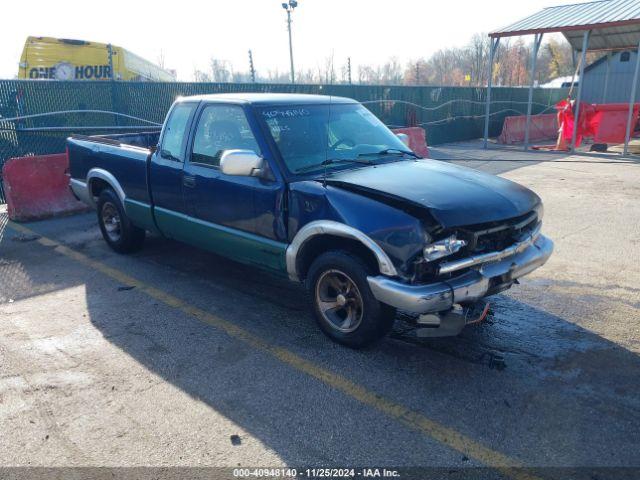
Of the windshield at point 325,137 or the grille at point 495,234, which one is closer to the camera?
the grille at point 495,234

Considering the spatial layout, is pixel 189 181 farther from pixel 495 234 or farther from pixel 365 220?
pixel 495 234

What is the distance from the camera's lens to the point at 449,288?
A: 3309 millimetres

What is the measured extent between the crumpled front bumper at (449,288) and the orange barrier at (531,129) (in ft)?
54.2

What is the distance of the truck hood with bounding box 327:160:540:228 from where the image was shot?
11.3 ft

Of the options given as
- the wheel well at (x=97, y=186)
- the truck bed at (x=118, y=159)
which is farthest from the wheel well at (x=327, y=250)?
the wheel well at (x=97, y=186)

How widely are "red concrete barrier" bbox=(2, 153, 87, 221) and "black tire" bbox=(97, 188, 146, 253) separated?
6.76 feet

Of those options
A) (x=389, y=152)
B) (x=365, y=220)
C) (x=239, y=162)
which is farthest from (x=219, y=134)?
(x=365, y=220)

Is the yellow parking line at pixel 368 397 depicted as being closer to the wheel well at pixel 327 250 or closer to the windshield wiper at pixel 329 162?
the wheel well at pixel 327 250

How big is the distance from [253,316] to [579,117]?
1516 cm

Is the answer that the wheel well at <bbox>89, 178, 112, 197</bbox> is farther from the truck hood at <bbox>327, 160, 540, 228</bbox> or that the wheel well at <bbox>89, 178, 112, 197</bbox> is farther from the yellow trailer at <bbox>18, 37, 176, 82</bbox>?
the yellow trailer at <bbox>18, 37, 176, 82</bbox>

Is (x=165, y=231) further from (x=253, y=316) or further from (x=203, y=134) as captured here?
(x=253, y=316)

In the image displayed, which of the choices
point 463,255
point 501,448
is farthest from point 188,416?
point 463,255

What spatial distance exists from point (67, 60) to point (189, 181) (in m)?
14.3

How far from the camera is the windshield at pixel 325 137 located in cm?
Answer: 426
